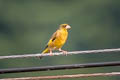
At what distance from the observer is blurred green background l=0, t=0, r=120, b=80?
32188 millimetres

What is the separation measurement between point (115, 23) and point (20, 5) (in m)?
5.67

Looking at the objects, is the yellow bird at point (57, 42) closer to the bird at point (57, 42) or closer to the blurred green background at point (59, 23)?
the bird at point (57, 42)

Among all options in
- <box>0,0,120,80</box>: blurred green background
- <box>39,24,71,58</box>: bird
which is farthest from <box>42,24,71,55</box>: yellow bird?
<box>0,0,120,80</box>: blurred green background

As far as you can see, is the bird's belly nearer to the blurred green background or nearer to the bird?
the bird

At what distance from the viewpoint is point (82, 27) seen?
121 feet

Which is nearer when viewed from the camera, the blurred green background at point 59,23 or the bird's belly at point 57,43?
the bird's belly at point 57,43

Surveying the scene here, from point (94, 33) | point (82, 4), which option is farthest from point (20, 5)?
point (94, 33)

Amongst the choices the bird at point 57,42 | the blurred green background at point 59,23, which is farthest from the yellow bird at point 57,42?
the blurred green background at point 59,23

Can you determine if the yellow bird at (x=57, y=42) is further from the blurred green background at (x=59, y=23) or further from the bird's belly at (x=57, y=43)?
the blurred green background at (x=59, y=23)

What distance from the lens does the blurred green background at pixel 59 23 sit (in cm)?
3219

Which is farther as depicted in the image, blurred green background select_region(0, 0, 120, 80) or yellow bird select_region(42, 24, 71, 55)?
blurred green background select_region(0, 0, 120, 80)

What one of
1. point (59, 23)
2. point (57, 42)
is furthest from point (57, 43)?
point (59, 23)

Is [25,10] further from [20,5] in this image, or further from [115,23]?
[115,23]

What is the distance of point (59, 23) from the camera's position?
33.5 meters
